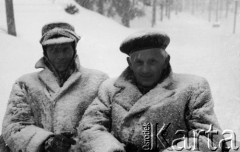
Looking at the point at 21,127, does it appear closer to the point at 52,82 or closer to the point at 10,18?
the point at 52,82

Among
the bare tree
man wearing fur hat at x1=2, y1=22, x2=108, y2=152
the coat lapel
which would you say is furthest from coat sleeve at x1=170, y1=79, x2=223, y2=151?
the bare tree

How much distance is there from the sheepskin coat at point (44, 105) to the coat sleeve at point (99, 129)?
0.41 m

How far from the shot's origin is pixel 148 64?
2.70m

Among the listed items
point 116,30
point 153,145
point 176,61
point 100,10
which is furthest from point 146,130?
point 100,10

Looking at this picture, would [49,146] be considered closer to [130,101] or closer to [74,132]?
[74,132]

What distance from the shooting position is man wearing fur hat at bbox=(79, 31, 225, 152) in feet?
8.78

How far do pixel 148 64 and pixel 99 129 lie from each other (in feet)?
2.29

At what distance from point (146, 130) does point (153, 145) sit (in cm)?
15

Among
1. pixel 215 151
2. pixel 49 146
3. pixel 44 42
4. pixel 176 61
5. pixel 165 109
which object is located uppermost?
pixel 44 42

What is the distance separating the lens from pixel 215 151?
252cm

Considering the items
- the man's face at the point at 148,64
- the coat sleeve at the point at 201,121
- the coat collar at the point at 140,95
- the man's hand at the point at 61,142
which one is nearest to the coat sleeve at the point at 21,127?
the man's hand at the point at 61,142

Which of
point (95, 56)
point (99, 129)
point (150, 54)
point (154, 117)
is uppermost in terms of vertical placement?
point (150, 54)

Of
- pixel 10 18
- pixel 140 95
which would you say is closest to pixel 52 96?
pixel 140 95

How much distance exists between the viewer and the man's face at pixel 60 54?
10.9ft
